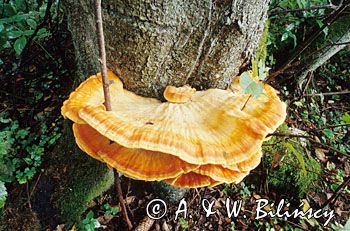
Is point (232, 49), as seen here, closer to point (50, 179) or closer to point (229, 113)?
point (229, 113)

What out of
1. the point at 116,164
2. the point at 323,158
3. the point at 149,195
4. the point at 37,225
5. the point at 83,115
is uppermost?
the point at 83,115

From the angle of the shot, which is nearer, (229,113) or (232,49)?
(229,113)

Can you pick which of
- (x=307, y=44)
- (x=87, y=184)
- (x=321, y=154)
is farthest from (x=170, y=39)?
(x=321, y=154)

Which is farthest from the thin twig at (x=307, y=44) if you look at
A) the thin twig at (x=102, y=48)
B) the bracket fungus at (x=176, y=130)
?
the thin twig at (x=102, y=48)

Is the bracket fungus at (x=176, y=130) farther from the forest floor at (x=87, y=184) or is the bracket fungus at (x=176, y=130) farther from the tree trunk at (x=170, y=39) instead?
the forest floor at (x=87, y=184)

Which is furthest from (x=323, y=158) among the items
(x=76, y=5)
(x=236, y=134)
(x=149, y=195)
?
(x=76, y=5)

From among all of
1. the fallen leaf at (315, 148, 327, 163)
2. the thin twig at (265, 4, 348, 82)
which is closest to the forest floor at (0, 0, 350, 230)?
the fallen leaf at (315, 148, 327, 163)
